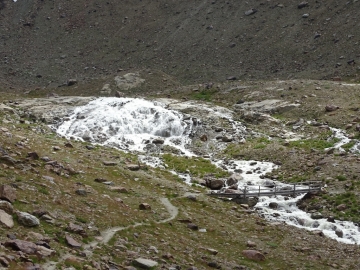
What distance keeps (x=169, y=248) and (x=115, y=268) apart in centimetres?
411

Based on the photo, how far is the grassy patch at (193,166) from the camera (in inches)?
1580

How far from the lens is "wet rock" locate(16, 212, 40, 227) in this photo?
17359 mm

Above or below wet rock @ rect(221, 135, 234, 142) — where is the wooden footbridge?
below

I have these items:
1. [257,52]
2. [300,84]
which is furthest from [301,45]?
[300,84]

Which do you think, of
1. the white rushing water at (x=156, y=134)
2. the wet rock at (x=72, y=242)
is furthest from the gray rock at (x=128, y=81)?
the wet rock at (x=72, y=242)

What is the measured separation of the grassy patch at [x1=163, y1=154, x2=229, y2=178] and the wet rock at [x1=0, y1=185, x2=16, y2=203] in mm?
21943

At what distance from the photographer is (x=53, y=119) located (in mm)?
53469

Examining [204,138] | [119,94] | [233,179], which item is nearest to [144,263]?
[233,179]

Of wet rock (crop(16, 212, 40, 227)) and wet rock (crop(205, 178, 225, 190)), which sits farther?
wet rock (crop(205, 178, 225, 190))

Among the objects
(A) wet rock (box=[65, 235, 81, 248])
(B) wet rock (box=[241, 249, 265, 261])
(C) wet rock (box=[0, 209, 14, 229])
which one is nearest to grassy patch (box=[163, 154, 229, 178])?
(B) wet rock (box=[241, 249, 265, 261])

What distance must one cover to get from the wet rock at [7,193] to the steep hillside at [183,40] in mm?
59774

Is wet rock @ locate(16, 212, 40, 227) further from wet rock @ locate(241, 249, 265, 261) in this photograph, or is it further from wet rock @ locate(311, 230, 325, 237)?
wet rock @ locate(311, 230, 325, 237)

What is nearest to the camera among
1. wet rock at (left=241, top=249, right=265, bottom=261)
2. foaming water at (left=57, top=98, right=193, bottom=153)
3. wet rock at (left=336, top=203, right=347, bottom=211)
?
wet rock at (left=241, top=249, right=265, bottom=261)

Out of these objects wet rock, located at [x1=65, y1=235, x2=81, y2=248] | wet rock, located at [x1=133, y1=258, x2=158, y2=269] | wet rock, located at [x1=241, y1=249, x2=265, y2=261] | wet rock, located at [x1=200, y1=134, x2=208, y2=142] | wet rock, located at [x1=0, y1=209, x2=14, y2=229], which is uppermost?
wet rock, located at [x1=0, y1=209, x2=14, y2=229]
